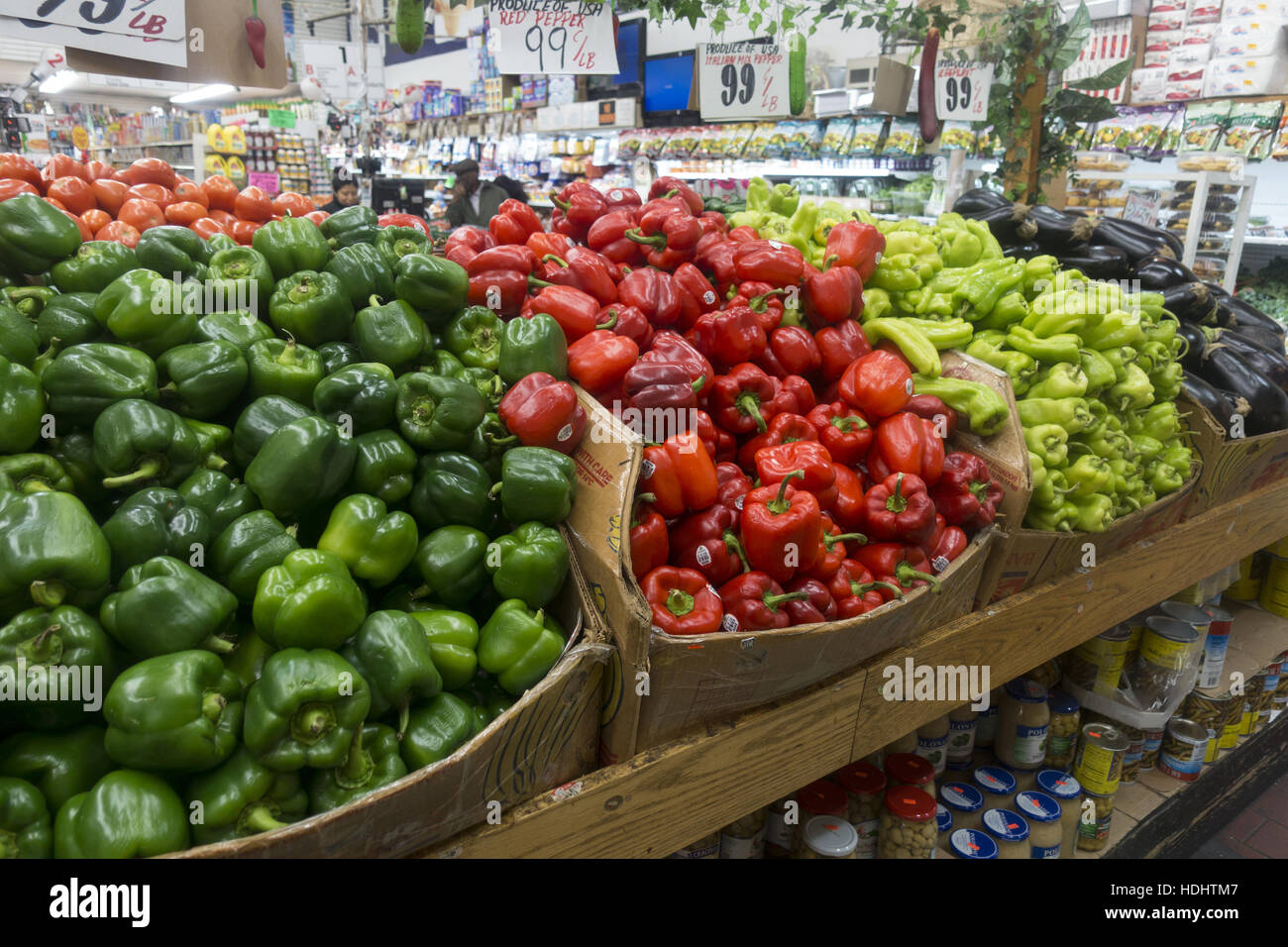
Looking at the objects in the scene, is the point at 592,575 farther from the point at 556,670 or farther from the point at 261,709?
the point at 261,709

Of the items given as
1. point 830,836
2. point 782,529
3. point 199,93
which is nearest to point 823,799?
point 830,836

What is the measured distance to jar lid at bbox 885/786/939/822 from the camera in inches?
88.0

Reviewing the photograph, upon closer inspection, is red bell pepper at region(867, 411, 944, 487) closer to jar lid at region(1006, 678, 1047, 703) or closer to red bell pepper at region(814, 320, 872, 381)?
red bell pepper at region(814, 320, 872, 381)

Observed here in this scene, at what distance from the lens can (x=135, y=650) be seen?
128cm

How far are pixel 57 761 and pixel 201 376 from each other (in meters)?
0.72

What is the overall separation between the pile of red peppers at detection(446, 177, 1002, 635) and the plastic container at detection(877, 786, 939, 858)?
691 mm

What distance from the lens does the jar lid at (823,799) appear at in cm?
225

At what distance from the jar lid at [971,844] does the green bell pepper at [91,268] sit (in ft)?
8.38

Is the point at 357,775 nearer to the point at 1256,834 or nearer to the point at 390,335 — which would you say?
the point at 390,335

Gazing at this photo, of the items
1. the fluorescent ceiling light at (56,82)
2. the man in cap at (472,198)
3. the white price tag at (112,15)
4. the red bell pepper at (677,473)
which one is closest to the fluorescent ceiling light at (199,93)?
the fluorescent ceiling light at (56,82)

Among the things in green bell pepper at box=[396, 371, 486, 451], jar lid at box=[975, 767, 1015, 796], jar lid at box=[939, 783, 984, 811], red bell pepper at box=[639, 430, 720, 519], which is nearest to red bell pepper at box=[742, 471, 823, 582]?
red bell pepper at box=[639, 430, 720, 519]
